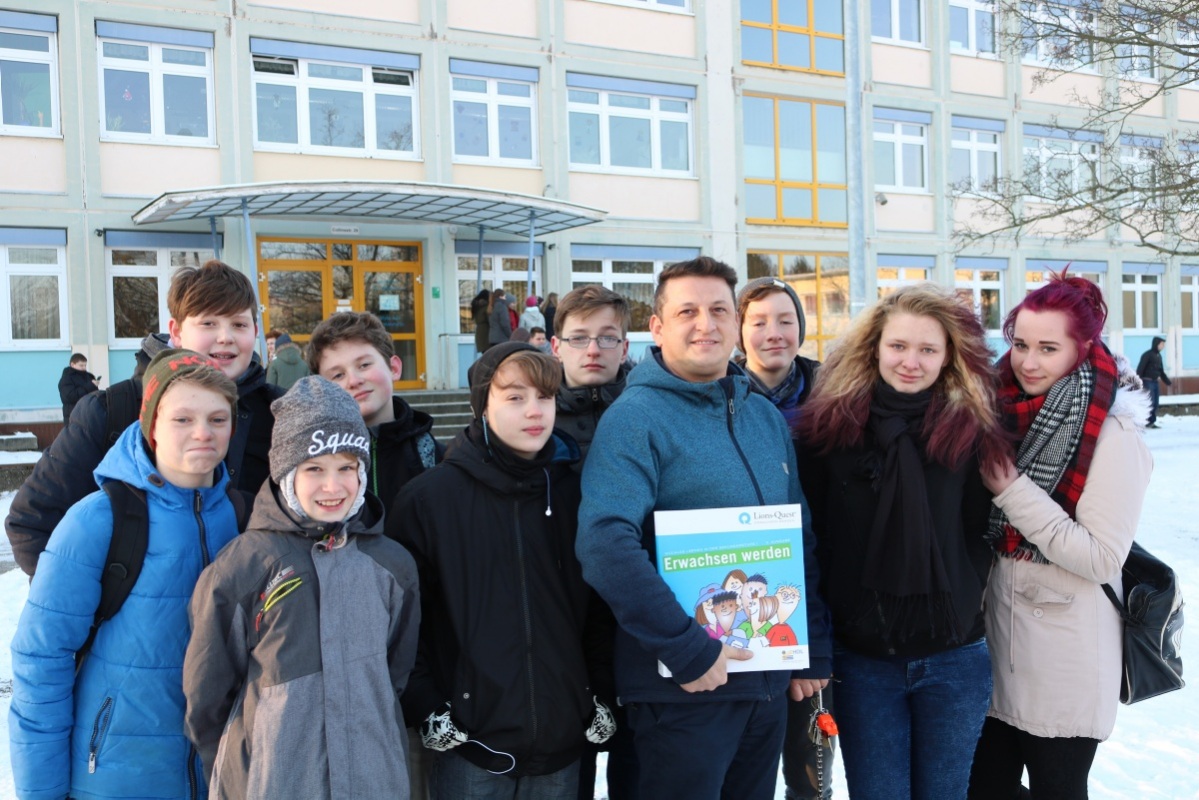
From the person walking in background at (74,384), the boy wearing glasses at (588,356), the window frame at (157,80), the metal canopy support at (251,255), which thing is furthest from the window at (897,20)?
the boy wearing glasses at (588,356)

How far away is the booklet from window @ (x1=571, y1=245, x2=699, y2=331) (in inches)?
563

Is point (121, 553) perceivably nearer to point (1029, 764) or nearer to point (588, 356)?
point (588, 356)

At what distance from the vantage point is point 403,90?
49.3 ft

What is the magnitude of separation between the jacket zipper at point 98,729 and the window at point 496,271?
13433mm

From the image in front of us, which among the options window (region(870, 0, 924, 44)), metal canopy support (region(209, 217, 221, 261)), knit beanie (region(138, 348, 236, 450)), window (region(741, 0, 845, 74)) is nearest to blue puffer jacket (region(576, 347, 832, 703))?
knit beanie (region(138, 348, 236, 450))

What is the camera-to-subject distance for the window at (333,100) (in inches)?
560

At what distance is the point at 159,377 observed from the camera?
7.63 feet

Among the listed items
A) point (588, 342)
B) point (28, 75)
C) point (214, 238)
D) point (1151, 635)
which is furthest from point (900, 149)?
point (1151, 635)

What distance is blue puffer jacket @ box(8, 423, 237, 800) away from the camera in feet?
6.89

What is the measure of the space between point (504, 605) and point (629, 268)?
49.4ft

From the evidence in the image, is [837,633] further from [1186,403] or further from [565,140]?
[1186,403]

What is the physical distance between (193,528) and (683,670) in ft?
4.30

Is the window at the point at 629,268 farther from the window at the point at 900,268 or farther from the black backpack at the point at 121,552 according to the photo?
the black backpack at the point at 121,552

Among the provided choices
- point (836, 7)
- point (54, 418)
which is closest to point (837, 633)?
point (54, 418)
